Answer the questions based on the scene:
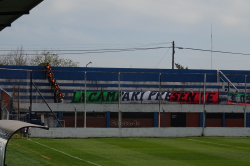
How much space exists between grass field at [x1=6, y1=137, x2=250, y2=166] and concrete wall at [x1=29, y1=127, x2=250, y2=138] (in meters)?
2.89

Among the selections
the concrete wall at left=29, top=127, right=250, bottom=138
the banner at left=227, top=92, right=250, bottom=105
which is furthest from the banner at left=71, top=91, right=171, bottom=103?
the banner at left=227, top=92, right=250, bottom=105

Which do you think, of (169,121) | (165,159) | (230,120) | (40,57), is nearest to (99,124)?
(169,121)

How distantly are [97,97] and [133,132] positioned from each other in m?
6.45

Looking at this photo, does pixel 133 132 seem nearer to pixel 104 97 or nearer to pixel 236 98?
pixel 104 97

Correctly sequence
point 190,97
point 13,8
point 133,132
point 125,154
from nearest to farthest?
point 13,8
point 125,154
point 133,132
point 190,97

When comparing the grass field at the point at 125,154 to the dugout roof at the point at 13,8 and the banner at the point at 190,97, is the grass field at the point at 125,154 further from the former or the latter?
the banner at the point at 190,97

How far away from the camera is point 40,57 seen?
253 ft

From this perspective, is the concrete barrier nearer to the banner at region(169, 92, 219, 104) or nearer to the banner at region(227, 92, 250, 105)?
the banner at region(169, 92, 219, 104)

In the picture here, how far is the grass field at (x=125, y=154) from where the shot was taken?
14508 millimetres

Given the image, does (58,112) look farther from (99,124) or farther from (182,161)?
(182,161)

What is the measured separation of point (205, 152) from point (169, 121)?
18.2 meters

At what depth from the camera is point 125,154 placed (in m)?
16.9

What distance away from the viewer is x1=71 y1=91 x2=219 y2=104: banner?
3059 cm

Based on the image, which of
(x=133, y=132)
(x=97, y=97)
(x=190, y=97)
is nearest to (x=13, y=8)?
(x=133, y=132)
